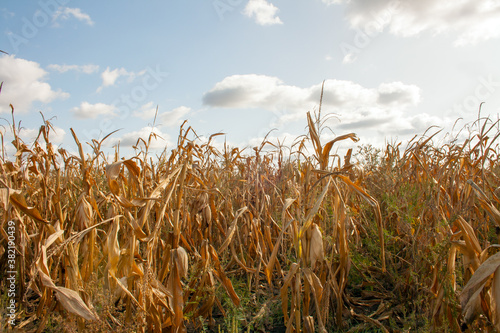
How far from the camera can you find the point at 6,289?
2.25 m

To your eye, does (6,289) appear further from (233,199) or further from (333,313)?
A: (333,313)

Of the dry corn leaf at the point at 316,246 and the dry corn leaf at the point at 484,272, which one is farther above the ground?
the dry corn leaf at the point at 316,246

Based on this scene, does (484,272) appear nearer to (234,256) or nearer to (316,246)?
(316,246)

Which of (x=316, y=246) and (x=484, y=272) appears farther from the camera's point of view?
(x=316, y=246)

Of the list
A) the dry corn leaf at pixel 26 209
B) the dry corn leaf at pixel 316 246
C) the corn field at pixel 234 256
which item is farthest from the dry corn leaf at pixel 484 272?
the dry corn leaf at pixel 26 209

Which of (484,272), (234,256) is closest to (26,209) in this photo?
(234,256)

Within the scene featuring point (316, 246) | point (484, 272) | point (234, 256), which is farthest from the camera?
point (234, 256)

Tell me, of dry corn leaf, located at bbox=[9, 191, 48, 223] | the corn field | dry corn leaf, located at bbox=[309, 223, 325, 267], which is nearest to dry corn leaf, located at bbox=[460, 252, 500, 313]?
the corn field

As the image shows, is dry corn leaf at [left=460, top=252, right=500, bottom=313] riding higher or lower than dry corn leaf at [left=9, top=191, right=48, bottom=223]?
lower

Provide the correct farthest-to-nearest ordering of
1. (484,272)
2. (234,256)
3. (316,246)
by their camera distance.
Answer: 1. (234,256)
2. (316,246)
3. (484,272)

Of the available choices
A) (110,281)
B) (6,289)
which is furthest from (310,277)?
(6,289)

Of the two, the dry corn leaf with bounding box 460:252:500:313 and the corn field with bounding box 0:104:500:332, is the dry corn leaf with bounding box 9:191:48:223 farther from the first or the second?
the dry corn leaf with bounding box 460:252:500:313

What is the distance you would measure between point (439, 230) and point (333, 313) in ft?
2.94

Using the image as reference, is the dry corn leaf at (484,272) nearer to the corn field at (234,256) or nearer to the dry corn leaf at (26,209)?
the corn field at (234,256)
